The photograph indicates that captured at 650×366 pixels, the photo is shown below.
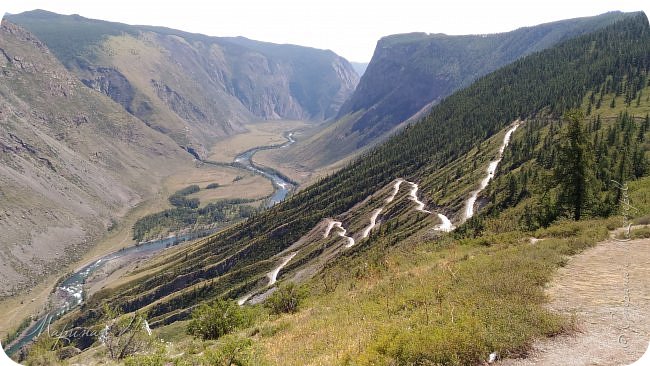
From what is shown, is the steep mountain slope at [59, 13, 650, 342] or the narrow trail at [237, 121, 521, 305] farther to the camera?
the steep mountain slope at [59, 13, 650, 342]

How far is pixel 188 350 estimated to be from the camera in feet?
79.5

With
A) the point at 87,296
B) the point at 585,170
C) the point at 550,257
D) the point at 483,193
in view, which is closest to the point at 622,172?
the point at 585,170

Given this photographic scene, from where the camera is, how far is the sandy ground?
15.6 meters

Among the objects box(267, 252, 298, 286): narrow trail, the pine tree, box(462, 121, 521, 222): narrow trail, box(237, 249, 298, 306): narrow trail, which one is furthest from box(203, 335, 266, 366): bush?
box(267, 252, 298, 286): narrow trail

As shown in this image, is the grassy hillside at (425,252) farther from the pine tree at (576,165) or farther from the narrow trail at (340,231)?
the narrow trail at (340,231)

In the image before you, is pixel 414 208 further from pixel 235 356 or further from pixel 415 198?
pixel 235 356

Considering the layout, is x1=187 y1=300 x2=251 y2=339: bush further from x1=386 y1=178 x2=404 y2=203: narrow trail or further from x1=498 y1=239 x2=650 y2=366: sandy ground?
x1=386 y1=178 x2=404 y2=203: narrow trail

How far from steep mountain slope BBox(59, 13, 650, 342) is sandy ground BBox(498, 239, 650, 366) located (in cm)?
6382

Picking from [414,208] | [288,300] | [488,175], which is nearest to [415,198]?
[414,208]

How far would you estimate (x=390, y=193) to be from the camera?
138 metres

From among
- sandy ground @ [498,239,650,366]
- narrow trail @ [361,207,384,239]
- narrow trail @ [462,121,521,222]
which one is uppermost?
sandy ground @ [498,239,650,366]

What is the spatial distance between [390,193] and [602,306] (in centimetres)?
11982

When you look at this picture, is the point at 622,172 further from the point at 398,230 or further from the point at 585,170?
the point at 398,230

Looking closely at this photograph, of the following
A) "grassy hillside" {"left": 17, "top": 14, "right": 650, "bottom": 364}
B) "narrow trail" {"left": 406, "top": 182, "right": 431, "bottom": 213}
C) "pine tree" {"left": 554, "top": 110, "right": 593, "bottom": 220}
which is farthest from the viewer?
"narrow trail" {"left": 406, "top": 182, "right": 431, "bottom": 213}
